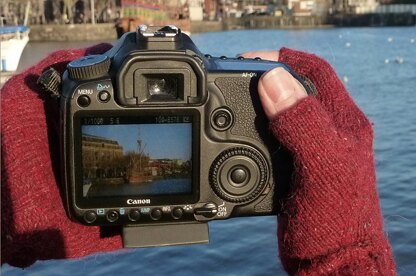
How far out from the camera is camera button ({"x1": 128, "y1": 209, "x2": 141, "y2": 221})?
1.03 metres

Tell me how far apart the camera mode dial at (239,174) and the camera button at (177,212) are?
6 centimetres

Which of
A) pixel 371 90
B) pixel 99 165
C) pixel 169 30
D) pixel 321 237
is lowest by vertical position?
pixel 371 90

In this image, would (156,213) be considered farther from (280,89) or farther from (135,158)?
(280,89)

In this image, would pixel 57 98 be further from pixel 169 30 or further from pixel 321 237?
pixel 321 237

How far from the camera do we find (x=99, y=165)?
1013 millimetres

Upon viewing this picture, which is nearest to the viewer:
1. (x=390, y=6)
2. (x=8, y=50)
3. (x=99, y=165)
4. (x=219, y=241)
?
(x=99, y=165)

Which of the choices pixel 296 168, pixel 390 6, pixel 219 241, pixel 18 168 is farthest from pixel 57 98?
pixel 390 6

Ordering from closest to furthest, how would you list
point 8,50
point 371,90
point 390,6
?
point 371,90, point 8,50, point 390,6

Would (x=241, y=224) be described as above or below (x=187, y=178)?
below

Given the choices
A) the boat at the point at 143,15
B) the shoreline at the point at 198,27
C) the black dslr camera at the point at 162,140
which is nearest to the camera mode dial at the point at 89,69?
the black dslr camera at the point at 162,140

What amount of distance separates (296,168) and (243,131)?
10cm

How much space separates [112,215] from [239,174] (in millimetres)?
196

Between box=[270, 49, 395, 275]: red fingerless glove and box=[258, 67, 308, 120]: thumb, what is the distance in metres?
0.01

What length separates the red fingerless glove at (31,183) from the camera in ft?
3.44
